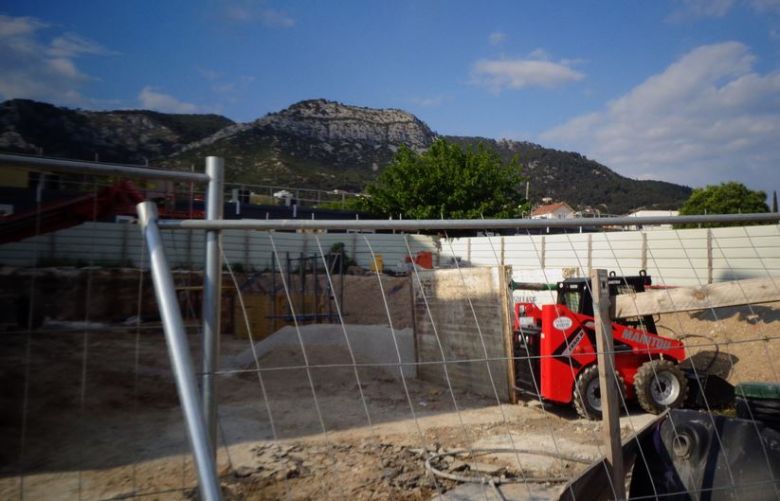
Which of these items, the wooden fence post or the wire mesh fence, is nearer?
the wire mesh fence

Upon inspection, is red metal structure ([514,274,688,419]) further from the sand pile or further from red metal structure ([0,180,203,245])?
red metal structure ([0,180,203,245])

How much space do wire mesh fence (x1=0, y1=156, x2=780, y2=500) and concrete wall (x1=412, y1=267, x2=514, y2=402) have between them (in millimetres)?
35

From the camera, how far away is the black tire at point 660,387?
685cm

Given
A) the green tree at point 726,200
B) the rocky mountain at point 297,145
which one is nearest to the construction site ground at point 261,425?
the rocky mountain at point 297,145

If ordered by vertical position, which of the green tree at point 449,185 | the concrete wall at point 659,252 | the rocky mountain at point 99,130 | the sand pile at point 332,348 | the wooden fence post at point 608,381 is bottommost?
the sand pile at point 332,348

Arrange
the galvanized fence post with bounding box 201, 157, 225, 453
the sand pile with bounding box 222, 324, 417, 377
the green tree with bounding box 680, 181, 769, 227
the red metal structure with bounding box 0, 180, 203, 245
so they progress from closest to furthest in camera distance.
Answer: the galvanized fence post with bounding box 201, 157, 225, 453
the red metal structure with bounding box 0, 180, 203, 245
the sand pile with bounding box 222, 324, 417, 377
the green tree with bounding box 680, 181, 769, 227

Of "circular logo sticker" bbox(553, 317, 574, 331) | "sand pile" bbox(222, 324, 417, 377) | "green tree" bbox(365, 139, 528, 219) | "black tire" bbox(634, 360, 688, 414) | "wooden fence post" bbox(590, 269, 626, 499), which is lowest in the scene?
"sand pile" bbox(222, 324, 417, 377)

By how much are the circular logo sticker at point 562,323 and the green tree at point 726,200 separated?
3178 centimetres

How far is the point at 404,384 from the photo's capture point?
90.9 inches

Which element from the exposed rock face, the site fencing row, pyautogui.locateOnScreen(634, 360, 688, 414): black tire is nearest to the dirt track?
the site fencing row

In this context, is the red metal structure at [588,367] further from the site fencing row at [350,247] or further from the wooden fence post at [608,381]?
the wooden fence post at [608,381]

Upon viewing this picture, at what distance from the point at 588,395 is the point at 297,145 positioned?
3195 inches

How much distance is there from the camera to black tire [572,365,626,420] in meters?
6.77

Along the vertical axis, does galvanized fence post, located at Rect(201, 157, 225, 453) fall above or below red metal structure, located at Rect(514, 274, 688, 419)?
above
